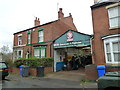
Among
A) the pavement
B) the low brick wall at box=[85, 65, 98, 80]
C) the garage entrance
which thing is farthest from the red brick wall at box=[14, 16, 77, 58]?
the low brick wall at box=[85, 65, 98, 80]

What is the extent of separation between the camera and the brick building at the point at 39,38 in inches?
609

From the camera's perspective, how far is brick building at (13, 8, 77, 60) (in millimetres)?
15473

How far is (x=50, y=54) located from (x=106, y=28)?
828 centimetres

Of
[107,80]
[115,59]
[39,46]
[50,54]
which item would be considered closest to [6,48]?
[39,46]

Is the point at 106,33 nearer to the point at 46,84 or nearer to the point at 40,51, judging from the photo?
the point at 46,84

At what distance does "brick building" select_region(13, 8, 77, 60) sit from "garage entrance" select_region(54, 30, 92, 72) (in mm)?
1489

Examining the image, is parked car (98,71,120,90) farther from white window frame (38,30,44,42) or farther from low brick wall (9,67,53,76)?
white window frame (38,30,44,42)

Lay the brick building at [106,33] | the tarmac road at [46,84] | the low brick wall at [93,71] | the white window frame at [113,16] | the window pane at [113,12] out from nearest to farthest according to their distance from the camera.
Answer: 1. the tarmac road at [46,84]
2. the low brick wall at [93,71]
3. the brick building at [106,33]
4. the white window frame at [113,16]
5. the window pane at [113,12]

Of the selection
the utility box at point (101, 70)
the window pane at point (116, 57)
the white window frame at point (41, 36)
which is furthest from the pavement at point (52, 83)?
the white window frame at point (41, 36)

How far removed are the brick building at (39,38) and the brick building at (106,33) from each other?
6.94 meters

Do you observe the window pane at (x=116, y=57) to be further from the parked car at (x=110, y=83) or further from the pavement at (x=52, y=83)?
the parked car at (x=110, y=83)

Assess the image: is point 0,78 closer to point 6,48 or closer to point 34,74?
point 34,74

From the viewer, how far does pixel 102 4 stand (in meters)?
10.1

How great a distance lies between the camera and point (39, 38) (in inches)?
675
